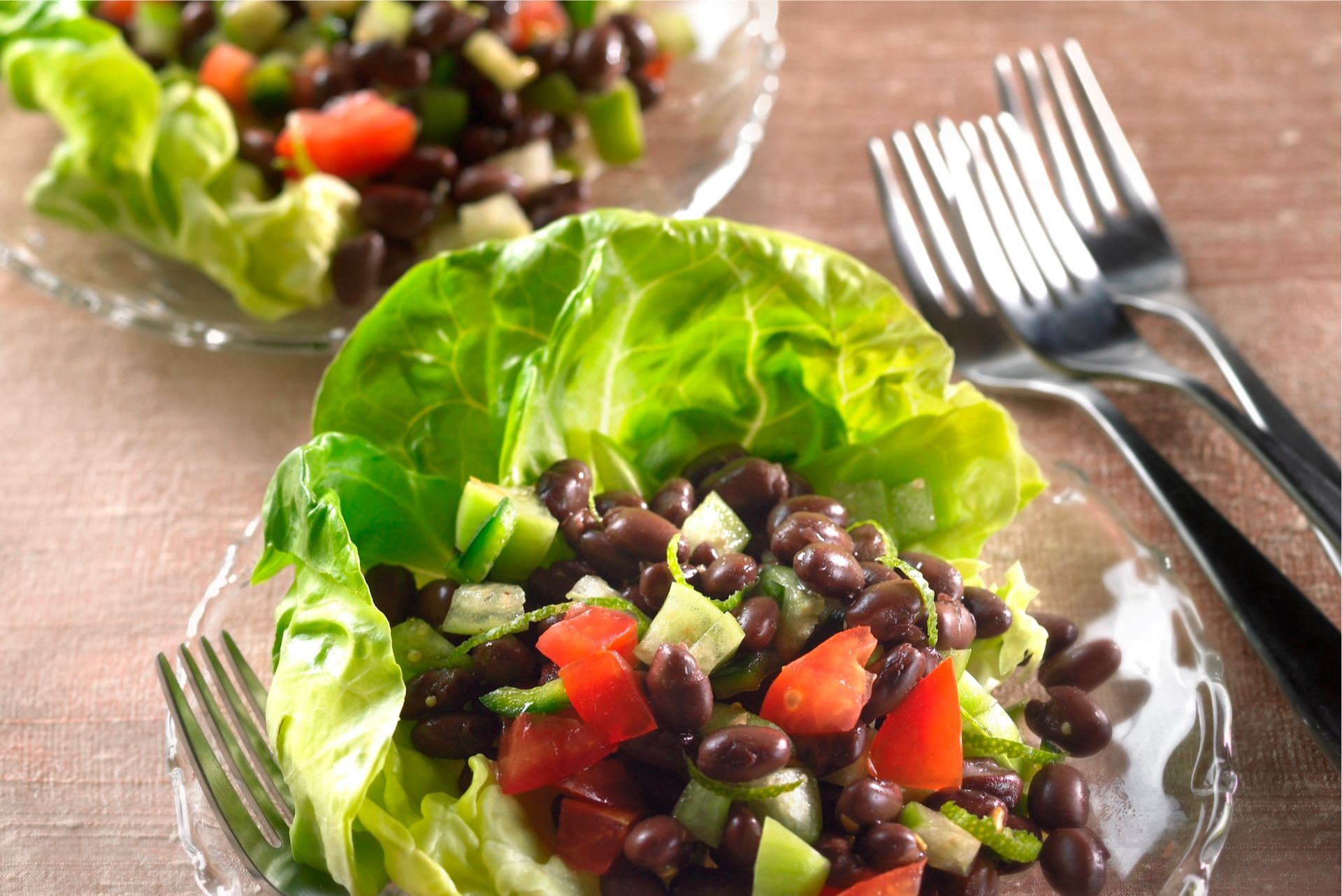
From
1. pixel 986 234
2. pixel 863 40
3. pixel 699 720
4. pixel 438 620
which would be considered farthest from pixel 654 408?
pixel 863 40

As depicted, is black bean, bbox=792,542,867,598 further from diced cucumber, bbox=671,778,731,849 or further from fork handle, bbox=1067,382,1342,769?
fork handle, bbox=1067,382,1342,769

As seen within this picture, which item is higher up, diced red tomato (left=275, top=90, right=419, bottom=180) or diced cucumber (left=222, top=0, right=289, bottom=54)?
diced cucumber (left=222, top=0, right=289, bottom=54)

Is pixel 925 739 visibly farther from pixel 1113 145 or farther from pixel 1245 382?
pixel 1113 145

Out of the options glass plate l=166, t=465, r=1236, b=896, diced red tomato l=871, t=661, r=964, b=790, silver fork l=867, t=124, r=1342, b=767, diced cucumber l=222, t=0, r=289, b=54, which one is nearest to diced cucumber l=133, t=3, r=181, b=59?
diced cucumber l=222, t=0, r=289, b=54

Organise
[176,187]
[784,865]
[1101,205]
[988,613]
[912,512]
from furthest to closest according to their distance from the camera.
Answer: [1101,205] → [176,187] → [912,512] → [988,613] → [784,865]

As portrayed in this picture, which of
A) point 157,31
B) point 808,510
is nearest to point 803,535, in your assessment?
point 808,510

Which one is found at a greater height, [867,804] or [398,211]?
[398,211]
